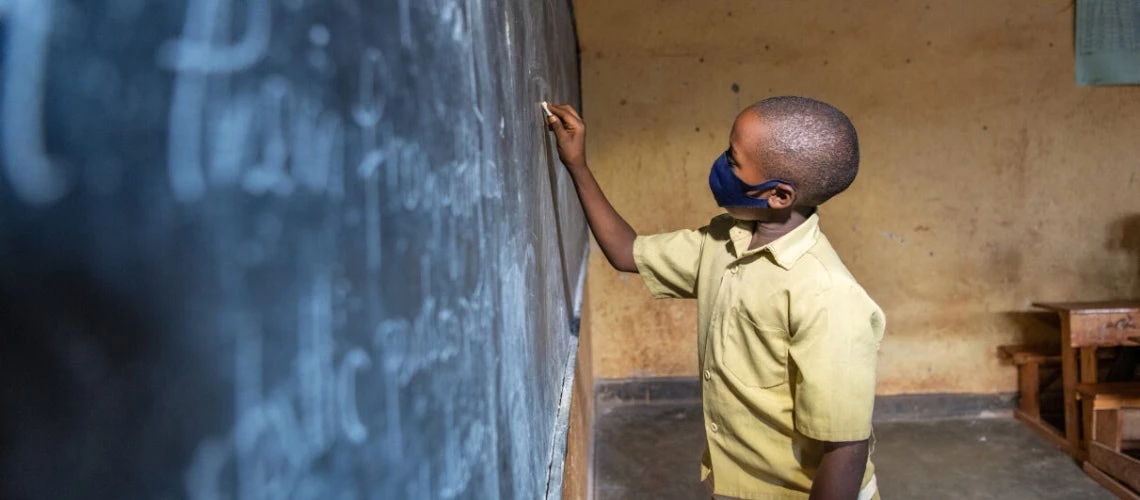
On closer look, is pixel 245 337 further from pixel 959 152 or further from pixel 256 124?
pixel 959 152

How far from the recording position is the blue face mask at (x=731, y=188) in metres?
1.25

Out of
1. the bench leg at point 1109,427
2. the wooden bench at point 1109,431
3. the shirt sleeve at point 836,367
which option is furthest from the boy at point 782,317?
the bench leg at point 1109,427

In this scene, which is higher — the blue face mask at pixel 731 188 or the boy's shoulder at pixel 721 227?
the blue face mask at pixel 731 188

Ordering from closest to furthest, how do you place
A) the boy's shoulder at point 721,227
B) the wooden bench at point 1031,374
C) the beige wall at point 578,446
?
the beige wall at point 578,446, the boy's shoulder at point 721,227, the wooden bench at point 1031,374

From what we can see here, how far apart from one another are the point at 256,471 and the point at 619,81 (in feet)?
12.0

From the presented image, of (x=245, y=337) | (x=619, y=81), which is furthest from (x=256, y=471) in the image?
(x=619, y=81)

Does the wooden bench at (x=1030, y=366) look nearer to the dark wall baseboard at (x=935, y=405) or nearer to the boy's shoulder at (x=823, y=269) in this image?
the dark wall baseboard at (x=935, y=405)

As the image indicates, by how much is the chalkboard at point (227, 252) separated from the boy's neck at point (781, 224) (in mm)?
937

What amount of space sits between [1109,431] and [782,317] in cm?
289

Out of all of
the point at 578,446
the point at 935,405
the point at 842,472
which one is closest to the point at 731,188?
the point at 842,472

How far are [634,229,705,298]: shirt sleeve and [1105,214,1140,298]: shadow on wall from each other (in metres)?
3.38

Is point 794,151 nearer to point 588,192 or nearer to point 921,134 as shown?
point 588,192

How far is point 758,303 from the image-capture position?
127 cm

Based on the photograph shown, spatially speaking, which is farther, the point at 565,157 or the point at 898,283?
the point at 898,283
